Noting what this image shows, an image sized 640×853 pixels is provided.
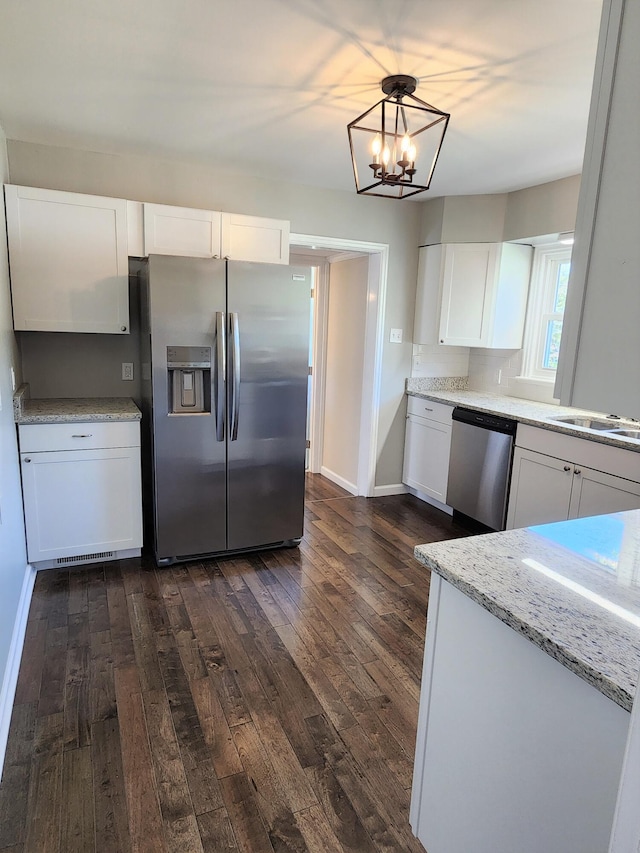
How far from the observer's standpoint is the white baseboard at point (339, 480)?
15.4ft

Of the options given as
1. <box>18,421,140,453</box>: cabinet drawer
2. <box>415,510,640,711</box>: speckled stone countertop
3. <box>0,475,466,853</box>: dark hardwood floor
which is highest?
<box>415,510,640,711</box>: speckled stone countertop

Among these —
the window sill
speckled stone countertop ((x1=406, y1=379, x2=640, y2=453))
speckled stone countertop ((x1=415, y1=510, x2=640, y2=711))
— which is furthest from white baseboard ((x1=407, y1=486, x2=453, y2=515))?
speckled stone countertop ((x1=415, y1=510, x2=640, y2=711))

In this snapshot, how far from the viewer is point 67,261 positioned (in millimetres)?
2967

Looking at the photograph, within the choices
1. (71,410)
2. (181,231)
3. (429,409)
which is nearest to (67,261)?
(181,231)

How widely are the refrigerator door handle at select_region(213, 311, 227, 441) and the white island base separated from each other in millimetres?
1981

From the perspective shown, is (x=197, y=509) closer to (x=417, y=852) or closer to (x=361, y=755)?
(x=361, y=755)

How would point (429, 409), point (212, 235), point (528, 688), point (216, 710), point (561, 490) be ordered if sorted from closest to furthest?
point (528, 688) → point (216, 710) → point (561, 490) → point (212, 235) → point (429, 409)

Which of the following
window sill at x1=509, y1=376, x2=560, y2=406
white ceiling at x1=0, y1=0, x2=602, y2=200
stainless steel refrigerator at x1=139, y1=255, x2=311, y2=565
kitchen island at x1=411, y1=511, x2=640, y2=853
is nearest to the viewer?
kitchen island at x1=411, y1=511, x2=640, y2=853

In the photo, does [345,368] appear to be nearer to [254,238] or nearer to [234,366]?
[254,238]

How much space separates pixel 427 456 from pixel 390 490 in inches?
20.8

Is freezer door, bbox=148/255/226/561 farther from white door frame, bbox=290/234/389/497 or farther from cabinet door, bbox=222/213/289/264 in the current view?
white door frame, bbox=290/234/389/497

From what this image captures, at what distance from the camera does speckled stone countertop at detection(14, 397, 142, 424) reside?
9.11 ft

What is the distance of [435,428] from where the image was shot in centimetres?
416

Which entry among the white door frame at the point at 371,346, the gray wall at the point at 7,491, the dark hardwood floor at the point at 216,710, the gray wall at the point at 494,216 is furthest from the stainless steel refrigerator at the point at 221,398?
the gray wall at the point at 494,216
